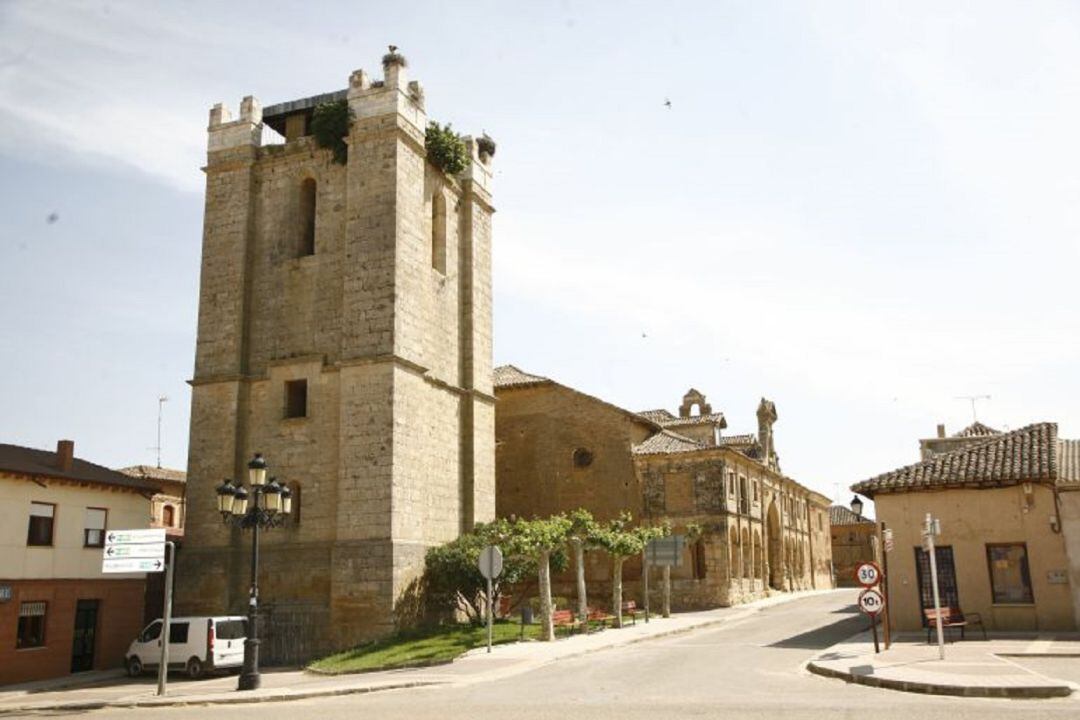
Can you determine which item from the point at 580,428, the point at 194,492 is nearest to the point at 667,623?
the point at 580,428

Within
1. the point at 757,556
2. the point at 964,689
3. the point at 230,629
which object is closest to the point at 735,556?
the point at 757,556

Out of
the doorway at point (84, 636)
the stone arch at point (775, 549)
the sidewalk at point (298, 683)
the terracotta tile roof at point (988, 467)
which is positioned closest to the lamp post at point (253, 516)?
the sidewalk at point (298, 683)

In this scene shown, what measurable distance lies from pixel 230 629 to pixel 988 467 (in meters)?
20.9

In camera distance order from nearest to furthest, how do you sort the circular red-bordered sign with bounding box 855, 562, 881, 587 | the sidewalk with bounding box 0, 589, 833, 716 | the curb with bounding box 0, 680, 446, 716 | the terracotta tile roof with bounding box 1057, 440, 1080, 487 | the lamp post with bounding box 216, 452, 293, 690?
the curb with bounding box 0, 680, 446, 716, the sidewalk with bounding box 0, 589, 833, 716, the circular red-bordered sign with bounding box 855, 562, 881, 587, the lamp post with bounding box 216, 452, 293, 690, the terracotta tile roof with bounding box 1057, 440, 1080, 487

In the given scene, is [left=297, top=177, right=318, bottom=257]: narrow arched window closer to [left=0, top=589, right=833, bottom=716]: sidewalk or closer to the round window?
[left=0, top=589, right=833, bottom=716]: sidewalk

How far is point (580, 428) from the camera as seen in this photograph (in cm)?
4341

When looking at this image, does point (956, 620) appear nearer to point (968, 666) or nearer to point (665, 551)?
point (968, 666)

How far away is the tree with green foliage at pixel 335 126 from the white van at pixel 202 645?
15.2 m

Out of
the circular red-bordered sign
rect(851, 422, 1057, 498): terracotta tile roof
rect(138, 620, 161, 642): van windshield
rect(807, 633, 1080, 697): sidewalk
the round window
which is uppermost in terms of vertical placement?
the round window

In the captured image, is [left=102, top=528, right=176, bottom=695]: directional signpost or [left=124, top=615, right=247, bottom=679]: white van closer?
[left=102, top=528, right=176, bottom=695]: directional signpost

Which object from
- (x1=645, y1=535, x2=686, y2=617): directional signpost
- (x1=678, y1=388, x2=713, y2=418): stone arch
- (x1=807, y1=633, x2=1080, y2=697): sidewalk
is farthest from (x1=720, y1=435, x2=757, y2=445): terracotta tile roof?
(x1=807, y1=633, x2=1080, y2=697): sidewalk

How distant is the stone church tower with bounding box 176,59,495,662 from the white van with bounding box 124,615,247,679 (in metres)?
3.38

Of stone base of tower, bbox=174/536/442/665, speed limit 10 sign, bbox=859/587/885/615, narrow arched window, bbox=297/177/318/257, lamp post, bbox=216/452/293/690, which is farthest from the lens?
narrow arched window, bbox=297/177/318/257

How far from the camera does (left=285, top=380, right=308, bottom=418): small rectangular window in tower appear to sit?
98.0ft
